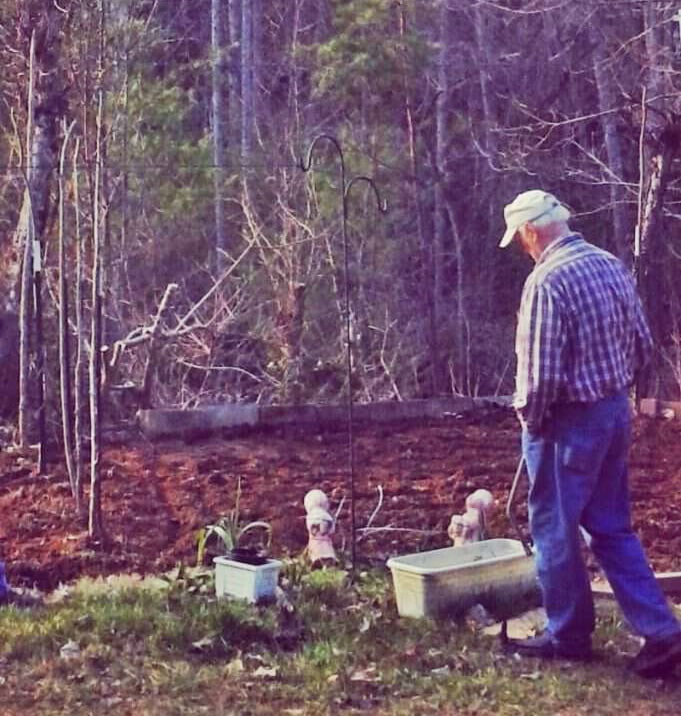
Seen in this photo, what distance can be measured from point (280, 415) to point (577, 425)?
16.7 feet

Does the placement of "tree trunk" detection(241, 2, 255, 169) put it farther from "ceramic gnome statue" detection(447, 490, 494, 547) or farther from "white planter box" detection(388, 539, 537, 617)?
"white planter box" detection(388, 539, 537, 617)

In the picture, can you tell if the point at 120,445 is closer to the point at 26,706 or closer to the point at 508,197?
the point at 26,706

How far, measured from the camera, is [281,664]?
4.22 meters

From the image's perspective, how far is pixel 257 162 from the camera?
1380 cm

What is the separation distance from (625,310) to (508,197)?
12396 millimetres

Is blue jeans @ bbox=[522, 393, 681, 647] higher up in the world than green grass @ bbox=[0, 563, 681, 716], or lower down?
higher up

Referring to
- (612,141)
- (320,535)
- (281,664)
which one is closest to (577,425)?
(281,664)

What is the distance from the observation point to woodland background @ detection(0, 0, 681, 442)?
8.50 m

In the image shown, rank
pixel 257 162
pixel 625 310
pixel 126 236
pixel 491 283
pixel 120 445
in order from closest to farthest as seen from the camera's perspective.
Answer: pixel 625 310, pixel 120 445, pixel 126 236, pixel 257 162, pixel 491 283

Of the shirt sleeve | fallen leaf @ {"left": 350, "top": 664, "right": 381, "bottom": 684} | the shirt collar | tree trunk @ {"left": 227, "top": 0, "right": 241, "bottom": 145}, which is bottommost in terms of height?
fallen leaf @ {"left": 350, "top": 664, "right": 381, "bottom": 684}

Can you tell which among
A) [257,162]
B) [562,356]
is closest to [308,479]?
[562,356]

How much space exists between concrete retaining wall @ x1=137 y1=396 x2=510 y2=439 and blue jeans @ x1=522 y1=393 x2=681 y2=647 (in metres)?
4.69

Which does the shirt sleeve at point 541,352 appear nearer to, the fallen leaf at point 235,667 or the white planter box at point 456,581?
the white planter box at point 456,581

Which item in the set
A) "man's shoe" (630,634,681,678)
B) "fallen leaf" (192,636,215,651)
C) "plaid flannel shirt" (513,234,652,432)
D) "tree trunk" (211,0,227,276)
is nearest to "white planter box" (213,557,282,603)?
"fallen leaf" (192,636,215,651)
